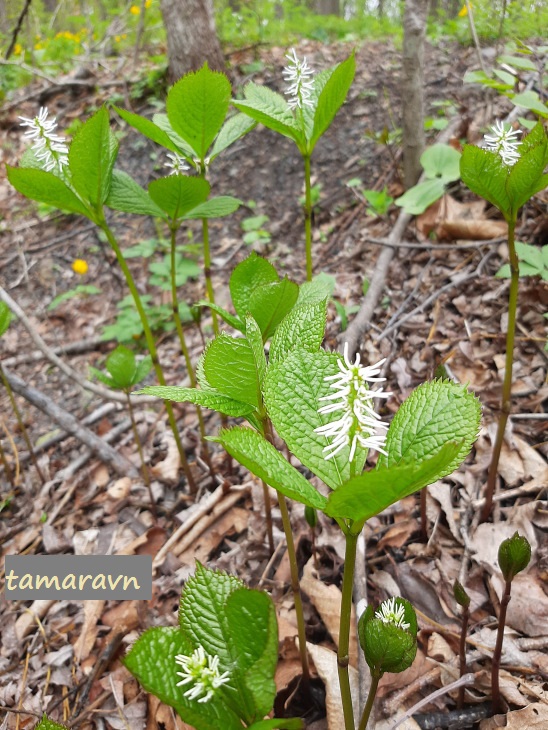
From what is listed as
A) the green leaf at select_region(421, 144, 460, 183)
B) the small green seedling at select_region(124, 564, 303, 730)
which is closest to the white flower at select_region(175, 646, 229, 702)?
the small green seedling at select_region(124, 564, 303, 730)

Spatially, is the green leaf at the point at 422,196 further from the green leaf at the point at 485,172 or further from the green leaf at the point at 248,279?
the green leaf at the point at 248,279

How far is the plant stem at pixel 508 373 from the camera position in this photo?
134 centimetres

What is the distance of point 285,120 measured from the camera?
59.1 inches

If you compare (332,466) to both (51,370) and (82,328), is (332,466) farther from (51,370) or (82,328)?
(82,328)

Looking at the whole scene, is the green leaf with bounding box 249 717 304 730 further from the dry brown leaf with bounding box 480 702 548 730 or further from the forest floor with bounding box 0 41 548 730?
the dry brown leaf with bounding box 480 702 548 730

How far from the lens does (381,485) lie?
62cm

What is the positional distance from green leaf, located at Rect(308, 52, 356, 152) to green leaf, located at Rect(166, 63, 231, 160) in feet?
0.86

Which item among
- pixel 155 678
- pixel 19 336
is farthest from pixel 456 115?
pixel 155 678

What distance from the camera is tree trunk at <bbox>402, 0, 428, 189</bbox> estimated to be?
272 centimetres

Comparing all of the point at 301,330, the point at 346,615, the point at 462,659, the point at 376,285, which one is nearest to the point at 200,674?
the point at 346,615

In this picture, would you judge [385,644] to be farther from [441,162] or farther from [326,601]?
[441,162]

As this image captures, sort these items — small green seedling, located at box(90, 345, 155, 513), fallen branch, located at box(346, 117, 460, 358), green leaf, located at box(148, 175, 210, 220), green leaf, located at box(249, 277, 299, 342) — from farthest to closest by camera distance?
1. fallen branch, located at box(346, 117, 460, 358)
2. small green seedling, located at box(90, 345, 155, 513)
3. green leaf, located at box(148, 175, 210, 220)
4. green leaf, located at box(249, 277, 299, 342)

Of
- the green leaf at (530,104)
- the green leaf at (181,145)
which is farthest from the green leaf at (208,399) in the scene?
the green leaf at (530,104)

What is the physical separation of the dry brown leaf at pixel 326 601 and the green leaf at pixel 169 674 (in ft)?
2.00
